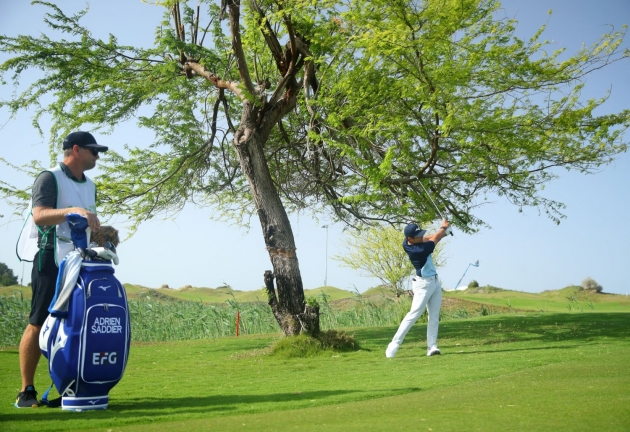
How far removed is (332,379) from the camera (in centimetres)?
789

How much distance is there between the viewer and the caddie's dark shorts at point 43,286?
19.0 feet

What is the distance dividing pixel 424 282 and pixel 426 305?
0.42 metres

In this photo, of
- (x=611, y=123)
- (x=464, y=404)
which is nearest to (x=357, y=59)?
(x=611, y=123)

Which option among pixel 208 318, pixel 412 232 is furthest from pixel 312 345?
pixel 208 318

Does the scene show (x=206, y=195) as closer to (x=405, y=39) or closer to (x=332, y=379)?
(x=405, y=39)

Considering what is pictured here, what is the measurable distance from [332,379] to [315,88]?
7.62 meters

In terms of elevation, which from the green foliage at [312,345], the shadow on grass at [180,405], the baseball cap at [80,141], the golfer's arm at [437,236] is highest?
the baseball cap at [80,141]

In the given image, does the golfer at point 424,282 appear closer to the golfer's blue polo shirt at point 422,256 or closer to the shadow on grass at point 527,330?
the golfer's blue polo shirt at point 422,256

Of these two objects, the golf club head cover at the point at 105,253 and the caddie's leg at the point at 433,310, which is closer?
the golf club head cover at the point at 105,253

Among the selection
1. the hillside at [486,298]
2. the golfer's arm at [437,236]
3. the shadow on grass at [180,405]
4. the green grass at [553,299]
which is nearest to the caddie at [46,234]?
the shadow on grass at [180,405]

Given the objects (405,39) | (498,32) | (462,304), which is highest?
(498,32)

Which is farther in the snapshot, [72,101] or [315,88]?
[72,101]

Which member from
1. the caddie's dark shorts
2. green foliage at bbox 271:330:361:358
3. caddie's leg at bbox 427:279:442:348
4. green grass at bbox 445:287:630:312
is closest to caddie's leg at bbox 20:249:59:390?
the caddie's dark shorts

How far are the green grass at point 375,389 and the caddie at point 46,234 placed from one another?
0.42 m
